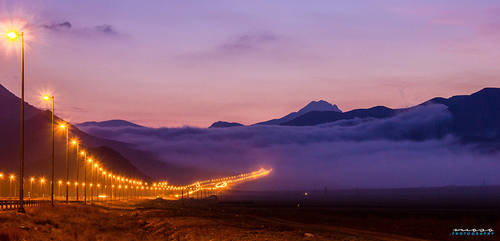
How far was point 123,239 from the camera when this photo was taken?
35562 millimetres

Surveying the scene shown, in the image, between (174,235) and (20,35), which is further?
(20,35)

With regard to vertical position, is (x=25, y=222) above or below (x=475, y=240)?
above

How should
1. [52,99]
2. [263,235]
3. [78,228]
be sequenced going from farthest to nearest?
[52,99]
[78,228]
[263,235]

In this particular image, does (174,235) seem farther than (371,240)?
Yes

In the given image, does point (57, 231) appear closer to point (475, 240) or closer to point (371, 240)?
point (371, 240)

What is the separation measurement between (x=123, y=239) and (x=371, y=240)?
14548 millimetres

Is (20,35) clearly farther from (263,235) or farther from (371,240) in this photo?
(371,240)

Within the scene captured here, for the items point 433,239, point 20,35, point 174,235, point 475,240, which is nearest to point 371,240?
point 433,239

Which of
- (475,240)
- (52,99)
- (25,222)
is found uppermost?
(52,99)

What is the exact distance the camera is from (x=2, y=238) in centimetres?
2777

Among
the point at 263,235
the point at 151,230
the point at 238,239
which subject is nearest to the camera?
the point at 238,239

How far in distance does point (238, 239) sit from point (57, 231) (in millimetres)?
12103

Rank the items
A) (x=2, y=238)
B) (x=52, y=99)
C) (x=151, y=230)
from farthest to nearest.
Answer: (x=52, y=99) → (x=151, y=230) → (x=2, y=238)

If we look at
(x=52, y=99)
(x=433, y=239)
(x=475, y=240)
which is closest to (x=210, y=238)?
(x=433, y=239)
